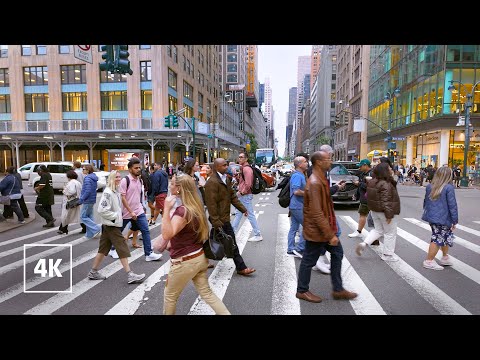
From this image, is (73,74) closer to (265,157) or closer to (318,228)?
(265,157)

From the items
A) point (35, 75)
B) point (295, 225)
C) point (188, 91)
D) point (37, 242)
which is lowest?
point (37, 242)

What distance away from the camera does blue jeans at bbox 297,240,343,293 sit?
4254 millimetres

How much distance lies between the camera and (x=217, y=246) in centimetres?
348

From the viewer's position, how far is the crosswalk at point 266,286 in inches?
162

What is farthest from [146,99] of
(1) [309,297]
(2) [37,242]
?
(1) [309,297]

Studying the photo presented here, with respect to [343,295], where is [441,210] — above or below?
above

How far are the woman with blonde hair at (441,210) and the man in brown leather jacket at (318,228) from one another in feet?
7.56

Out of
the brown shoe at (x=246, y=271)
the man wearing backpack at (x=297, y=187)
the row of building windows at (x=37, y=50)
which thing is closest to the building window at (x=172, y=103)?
the row of building windows at (x=37, y=50)

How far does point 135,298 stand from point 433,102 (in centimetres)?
3347

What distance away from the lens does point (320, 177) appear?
13.7 feet

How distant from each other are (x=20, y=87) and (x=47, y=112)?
5.08m
